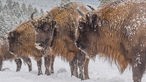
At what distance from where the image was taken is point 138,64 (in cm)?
973

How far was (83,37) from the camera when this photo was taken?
11.2 metres

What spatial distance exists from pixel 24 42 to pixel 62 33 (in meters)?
3.98

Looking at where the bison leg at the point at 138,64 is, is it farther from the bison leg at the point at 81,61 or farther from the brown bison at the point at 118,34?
the bison leg at the point at 81,61

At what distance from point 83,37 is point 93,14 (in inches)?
26.2

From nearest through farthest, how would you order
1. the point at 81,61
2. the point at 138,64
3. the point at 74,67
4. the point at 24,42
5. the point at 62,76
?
the point at 138,64
the point at 81,61
the point at 62,76
the point at 74,67
the point at 24,42

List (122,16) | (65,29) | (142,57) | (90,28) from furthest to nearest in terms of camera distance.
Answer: (65,29) → (90,28) → (122,16) → (142,57)

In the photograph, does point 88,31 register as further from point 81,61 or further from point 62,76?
point 62,76

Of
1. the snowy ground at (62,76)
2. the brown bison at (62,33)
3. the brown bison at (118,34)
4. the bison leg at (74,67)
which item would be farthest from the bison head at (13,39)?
the brown bison at (118,34)

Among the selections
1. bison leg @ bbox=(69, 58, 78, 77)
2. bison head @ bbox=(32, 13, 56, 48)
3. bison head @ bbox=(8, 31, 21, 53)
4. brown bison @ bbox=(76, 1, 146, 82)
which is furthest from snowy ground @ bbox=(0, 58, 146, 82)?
bison head @ bbox=(8, 31, 21, 53)

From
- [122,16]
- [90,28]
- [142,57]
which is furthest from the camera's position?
[90,28]

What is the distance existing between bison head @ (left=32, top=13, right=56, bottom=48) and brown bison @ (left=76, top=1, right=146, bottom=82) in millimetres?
2247

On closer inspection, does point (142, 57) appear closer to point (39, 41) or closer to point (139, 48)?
point (139, 48)

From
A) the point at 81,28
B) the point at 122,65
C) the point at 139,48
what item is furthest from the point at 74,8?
the point at 139,48

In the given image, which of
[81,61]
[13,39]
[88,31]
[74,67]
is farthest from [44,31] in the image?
[13,39]
